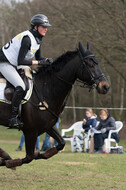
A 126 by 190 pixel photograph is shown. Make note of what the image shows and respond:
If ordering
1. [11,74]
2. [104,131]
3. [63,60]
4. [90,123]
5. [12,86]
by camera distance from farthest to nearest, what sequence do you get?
[90,123] < [104,131] < [63,60] < [12,86] < [11,74]

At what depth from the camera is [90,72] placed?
7191mm

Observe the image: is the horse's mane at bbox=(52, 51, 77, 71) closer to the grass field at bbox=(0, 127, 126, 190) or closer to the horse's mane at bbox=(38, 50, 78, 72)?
the horse's mane at bbox=(38, 50, 78, 72)

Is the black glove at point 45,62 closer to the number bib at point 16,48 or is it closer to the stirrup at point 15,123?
the number bib at point 16,48

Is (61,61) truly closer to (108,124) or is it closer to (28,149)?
(28,149)

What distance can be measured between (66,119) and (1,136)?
4.36 metres

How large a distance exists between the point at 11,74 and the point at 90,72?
1.43 metres

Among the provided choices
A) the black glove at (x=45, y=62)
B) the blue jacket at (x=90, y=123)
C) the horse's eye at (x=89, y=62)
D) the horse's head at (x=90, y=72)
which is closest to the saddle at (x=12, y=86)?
the black glove at (x=45, y=62)

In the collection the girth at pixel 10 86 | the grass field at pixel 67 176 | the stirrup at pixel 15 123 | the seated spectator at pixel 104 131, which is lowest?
the grass field at pixel 67 176

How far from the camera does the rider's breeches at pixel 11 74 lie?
7078mm

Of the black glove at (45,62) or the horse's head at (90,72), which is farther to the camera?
the black glove at (45,62)

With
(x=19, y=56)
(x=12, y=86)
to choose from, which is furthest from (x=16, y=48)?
(x=12, y=86)

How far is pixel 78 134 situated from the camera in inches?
588

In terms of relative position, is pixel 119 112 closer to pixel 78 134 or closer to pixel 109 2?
pixel 109 2

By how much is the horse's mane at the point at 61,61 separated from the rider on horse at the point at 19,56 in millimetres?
138
